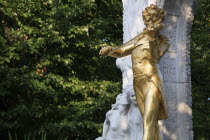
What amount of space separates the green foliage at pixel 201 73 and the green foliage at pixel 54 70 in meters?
2.32

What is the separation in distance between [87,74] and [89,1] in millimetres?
2038

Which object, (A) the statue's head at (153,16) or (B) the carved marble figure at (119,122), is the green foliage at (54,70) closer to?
(B) the carved marble figure at (119,122)

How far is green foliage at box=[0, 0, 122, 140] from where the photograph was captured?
11.5 m

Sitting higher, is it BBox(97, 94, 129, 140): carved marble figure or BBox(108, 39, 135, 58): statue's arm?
BBox(108, 39, 135, 58): statue's arm

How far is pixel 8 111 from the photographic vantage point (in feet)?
38.2

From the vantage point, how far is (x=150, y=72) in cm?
567

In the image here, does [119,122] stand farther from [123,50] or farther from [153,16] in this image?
[153,16]

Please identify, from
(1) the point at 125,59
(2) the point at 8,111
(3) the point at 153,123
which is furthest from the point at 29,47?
(3) the point at 153,123

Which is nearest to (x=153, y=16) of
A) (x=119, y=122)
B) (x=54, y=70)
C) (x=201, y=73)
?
(x=119, y=122)

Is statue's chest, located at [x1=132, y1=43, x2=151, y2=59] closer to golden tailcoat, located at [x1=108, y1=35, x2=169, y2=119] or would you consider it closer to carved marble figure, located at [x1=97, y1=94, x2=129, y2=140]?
golden tailcoat, located at [x1=108, y1=35, x2=169, y2=119]

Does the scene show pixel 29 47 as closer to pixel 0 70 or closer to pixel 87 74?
pixel 0 70

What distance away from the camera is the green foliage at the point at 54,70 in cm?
1154

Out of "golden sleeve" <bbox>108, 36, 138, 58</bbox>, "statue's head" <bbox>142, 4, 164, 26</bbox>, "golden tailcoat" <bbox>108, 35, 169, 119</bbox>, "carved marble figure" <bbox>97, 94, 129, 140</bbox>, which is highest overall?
"statue's head" <bbox>142, 4, 164, 26</bbox>

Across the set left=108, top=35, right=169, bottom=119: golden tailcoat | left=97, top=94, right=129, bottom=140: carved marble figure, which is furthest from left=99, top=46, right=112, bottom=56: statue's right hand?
left=97, top=94, right=129, bottom=140: carved marble figure
